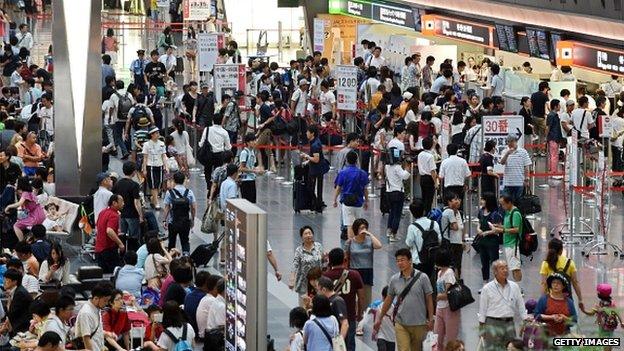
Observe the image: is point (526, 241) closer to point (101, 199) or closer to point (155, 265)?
point (155, 265)

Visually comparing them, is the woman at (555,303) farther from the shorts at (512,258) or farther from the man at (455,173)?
the man at (455,173)

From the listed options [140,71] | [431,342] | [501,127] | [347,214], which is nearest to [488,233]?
[347,214]

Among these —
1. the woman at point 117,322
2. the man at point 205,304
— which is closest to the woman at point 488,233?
the man at point 205,304

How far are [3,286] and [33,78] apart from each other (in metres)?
16.8

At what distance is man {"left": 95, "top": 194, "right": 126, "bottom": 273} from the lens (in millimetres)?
20328

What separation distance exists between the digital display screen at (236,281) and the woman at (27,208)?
324 inches

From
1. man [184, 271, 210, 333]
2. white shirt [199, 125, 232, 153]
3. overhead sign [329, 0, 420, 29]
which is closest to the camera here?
man [184, 271, 210, 333]

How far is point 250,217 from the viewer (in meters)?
Result: 13.1

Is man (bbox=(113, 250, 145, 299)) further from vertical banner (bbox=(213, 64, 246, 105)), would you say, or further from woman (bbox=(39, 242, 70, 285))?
vertical banner (bbox=(213, 64, 246, 105))

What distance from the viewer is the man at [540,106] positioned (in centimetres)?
3006

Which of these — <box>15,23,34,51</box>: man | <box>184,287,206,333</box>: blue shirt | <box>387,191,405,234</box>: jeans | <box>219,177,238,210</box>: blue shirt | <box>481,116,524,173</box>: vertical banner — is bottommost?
<box>184,287,206,333</box>: blue shirt

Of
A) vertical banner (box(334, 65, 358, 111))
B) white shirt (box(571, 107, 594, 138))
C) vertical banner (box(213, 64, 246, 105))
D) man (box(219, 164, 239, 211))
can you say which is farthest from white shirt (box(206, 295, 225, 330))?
vertical banner (box(213, 64, 246, 105))

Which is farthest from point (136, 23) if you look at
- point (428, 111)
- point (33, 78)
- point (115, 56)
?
point (428, 111)

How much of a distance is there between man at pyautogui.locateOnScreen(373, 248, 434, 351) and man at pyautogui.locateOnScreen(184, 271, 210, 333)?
5.44ft
